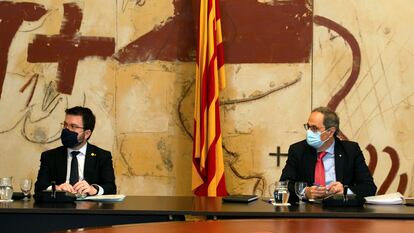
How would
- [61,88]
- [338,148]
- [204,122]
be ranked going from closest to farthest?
[338,148]
[204,122]
[61,88]

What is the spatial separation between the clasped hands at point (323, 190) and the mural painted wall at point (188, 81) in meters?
1.70

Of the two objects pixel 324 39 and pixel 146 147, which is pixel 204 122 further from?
pixel 324 39

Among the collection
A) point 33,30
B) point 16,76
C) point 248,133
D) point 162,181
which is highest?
point 33,30

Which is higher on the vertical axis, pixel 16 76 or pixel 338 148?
pixel 16 76

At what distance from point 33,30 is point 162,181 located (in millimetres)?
1729

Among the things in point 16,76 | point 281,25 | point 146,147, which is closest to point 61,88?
point 16,76

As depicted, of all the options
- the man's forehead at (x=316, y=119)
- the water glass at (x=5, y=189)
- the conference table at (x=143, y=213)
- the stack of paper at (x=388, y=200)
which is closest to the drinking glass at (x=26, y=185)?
the water glass at (x=5, y=189)

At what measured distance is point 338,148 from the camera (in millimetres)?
5047

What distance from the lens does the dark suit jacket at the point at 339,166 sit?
4.96 meters

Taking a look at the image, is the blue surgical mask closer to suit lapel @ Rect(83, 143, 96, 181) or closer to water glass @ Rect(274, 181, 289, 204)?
water glass @ Rect(274, 181, 289, 204)

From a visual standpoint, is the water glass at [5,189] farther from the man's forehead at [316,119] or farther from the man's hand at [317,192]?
the man's forehead at [316,119]

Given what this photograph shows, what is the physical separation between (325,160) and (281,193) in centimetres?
81

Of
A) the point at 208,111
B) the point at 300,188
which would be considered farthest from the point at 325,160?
the point at 208,111

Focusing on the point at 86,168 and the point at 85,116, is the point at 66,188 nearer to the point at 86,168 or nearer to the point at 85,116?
the point at 86,168
